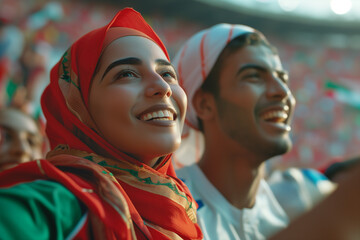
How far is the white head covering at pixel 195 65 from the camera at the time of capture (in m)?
2.10

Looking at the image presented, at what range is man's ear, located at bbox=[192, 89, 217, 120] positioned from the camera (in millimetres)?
2088

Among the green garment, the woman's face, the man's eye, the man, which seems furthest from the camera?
the man's eye

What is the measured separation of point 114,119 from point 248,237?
0.94 metres

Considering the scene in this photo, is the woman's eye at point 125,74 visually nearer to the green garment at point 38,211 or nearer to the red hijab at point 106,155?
the red hijab at point 106,155

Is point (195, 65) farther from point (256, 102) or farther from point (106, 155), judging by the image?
point (106, 155)

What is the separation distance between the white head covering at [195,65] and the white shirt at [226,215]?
0.27 meters

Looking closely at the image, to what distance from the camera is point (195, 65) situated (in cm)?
214

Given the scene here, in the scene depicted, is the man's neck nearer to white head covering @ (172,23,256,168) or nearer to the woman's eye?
white head covering @ (172,23,256,168)

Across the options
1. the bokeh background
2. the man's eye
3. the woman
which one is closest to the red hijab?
the woman

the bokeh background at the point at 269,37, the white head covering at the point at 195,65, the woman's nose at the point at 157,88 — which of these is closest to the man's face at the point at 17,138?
the white head covering at the point at 195,65

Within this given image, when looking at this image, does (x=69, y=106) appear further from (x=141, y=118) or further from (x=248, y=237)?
(x=248, y=237)

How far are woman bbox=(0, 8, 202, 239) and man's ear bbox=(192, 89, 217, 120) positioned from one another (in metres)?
0.67

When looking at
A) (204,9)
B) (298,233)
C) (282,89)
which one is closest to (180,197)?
(298,233)

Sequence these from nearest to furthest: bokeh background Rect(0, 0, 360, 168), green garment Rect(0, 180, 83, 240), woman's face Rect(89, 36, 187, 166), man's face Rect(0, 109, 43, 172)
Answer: green garment Rect(0, 180, 83, 240)
woman's face Rect(89, 36, 187, 166)
man's face Rect(0, 109, 43, 172)
bokeh background Rect(0, 0, 360, 168)
